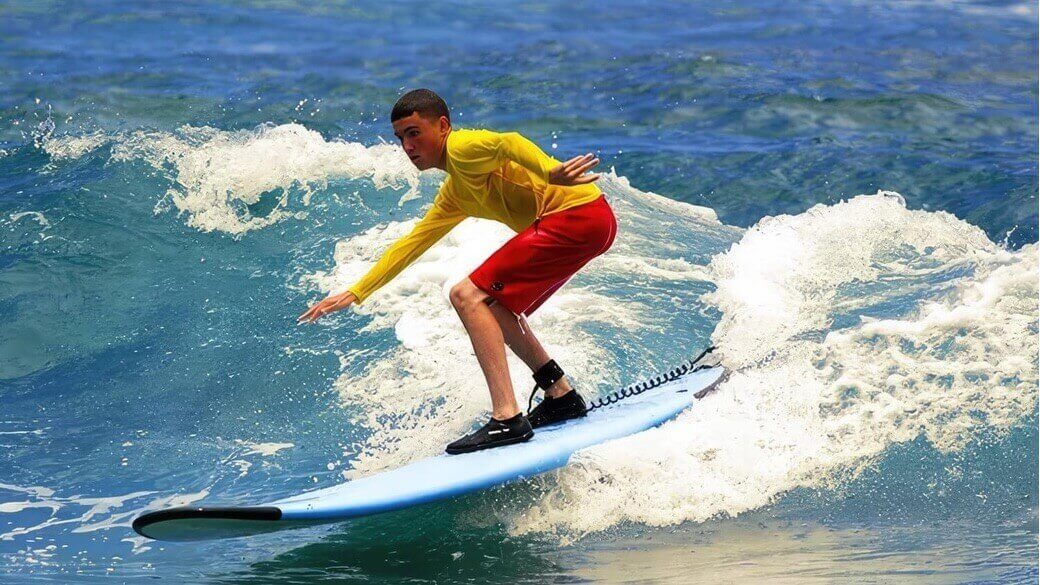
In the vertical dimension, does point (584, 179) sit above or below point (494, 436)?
above

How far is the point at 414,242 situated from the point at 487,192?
0.44m

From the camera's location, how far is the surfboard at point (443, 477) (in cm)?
474

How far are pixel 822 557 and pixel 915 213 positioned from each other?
5.27m

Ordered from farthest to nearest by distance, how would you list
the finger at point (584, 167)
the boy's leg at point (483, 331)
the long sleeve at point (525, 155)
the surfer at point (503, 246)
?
1. the boy's leg at point (483, 331)
2. the surfer at point (503, 246)
3. the long sleeve at point (525, 155)
4. the finger at point (584, 167)

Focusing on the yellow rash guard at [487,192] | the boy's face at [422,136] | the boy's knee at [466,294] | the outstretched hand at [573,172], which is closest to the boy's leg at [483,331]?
the boy's knee at [466,294]

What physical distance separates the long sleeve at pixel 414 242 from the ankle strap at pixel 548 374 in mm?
832

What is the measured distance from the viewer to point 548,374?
6125mm

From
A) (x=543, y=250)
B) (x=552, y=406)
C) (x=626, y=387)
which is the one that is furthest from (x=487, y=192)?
(x=626, y=387)

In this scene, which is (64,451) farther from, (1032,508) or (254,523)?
(1032,508)

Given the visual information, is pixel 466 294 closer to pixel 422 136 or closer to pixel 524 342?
pixel 524 342

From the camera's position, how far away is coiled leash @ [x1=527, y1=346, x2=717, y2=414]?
20.1ft

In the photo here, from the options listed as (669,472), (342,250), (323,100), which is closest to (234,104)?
(323,100)

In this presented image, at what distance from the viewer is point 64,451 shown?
6.57 m

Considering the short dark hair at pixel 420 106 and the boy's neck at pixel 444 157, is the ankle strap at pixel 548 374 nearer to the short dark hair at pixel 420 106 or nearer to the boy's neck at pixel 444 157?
the boy's neck at pixel 444 157
